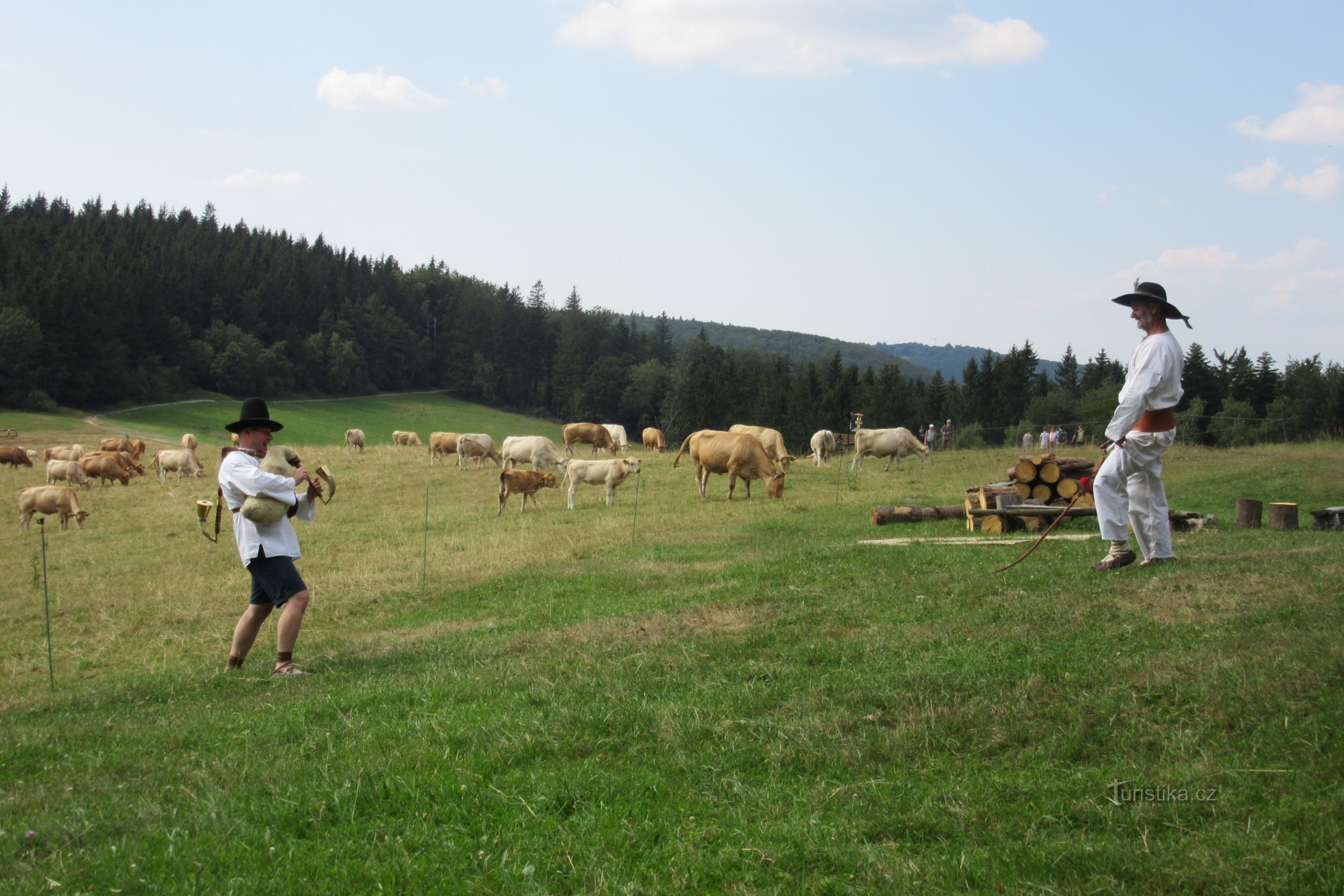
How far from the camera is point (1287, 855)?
3.38 meters

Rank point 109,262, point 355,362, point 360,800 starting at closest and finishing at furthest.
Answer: point 360,800, point 109,262, point 355,362

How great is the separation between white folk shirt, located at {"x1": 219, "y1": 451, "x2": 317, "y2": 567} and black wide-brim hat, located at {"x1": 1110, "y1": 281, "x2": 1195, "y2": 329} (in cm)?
740

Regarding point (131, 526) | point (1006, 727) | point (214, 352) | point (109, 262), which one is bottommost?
point (131, 526)

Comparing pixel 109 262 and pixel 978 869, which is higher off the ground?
pixel 109 262

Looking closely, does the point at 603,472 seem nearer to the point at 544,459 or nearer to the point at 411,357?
the point at 544,459

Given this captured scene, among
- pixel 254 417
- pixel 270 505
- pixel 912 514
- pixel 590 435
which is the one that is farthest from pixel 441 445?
pixel 270 505

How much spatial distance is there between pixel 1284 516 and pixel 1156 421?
6.48 metres

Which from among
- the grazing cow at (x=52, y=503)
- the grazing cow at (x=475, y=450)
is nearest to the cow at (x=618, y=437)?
the grazing cow at (x=475, y=450)

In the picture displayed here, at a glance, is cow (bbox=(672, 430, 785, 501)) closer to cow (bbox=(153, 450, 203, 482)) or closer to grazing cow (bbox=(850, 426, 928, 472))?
grazing cow (bbox=(850, 426, 928, 472))

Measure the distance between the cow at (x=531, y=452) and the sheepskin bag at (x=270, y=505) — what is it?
26.2m

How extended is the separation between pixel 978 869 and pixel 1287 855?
41.1 inches

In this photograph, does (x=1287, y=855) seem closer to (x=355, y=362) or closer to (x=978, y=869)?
(x=978, y=869)

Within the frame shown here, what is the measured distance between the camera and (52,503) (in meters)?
25.6

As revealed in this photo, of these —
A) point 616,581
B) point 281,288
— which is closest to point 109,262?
point 281,288
